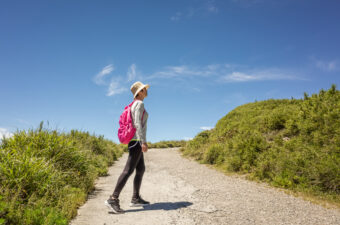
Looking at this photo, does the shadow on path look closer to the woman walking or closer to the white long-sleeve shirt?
the woman walking

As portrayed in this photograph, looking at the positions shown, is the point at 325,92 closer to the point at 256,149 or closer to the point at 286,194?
the point at 256,149

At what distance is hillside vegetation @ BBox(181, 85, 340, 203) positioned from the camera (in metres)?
6.47

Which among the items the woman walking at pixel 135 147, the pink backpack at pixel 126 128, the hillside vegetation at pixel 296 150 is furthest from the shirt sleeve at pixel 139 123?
the hillside vegetation at pixel 296 150

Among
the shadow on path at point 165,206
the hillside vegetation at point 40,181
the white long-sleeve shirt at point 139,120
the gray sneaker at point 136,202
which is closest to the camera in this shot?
the hillside vegetation at point 40,181

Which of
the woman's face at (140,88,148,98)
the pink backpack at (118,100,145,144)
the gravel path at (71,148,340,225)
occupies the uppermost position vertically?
the woman's face at (140,88,148,98)

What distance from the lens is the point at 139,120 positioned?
4.57 metres

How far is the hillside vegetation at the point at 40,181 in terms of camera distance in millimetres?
3721

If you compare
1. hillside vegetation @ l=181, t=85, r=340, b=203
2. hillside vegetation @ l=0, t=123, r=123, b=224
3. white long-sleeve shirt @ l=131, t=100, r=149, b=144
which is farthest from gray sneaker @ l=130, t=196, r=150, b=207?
hillside vegetation @ l=181, t=85, r=340, b=203

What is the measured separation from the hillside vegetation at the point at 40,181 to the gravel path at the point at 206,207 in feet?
1.30

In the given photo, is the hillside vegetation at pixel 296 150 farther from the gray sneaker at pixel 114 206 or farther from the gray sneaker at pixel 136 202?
the gray sneaker at pixel 114 206

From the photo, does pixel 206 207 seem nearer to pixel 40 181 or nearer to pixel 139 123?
pixel 139 123

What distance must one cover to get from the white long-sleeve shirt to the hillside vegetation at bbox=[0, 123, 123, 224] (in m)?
1.77

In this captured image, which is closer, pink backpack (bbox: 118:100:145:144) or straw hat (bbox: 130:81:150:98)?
pink backpack (bbox: 118:100:145:144)

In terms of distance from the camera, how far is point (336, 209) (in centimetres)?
543
